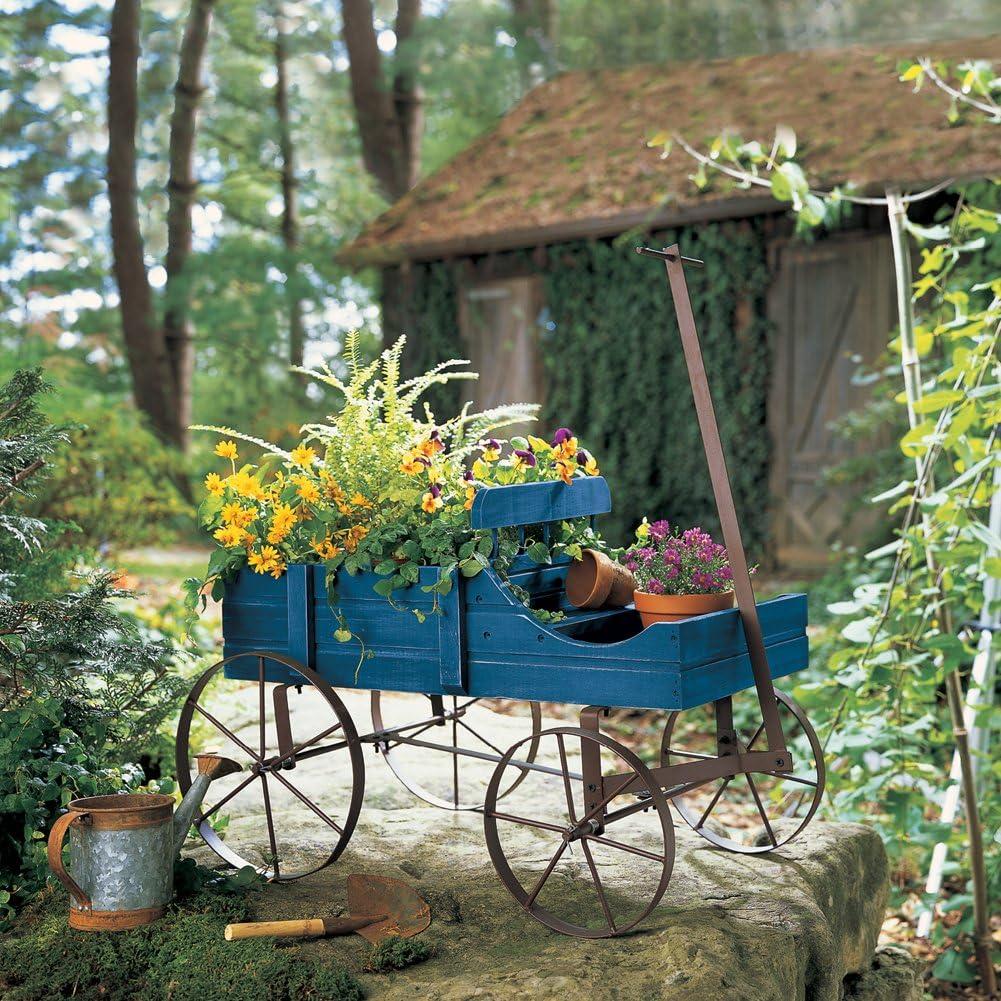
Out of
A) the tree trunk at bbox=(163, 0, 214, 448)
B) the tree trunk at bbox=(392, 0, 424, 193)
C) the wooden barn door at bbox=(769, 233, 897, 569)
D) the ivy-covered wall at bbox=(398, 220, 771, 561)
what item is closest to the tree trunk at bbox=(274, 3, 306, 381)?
the tree trunk at bbox=(163, 0, 214, 448)

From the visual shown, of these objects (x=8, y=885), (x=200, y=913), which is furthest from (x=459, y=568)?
(x=8, y=885)

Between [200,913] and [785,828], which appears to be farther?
[785,828]

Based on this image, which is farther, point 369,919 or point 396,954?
point 369,919

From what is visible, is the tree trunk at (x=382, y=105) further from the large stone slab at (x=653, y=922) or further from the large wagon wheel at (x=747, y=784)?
the large stone slab at (x=653, y=922)

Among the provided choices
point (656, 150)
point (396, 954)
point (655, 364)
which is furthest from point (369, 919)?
point (656, 150)

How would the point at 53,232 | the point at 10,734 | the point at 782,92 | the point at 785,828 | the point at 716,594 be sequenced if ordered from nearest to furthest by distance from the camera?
1. the point at 716,594
2. the point at 10,734
3. the point at 785,828
4. the point at 782,92
5. the point at 53,232

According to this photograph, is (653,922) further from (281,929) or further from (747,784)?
(747,784)

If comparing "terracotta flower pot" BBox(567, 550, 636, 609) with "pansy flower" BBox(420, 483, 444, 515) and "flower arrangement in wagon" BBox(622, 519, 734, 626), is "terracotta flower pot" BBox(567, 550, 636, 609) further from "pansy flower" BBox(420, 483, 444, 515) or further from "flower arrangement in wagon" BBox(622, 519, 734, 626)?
"pansy flower" BBox(420, 483, 444, 515)

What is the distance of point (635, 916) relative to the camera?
3.36 metres

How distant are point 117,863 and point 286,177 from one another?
675 inches

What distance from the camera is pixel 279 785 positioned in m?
4.96

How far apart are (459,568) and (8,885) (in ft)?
5.43

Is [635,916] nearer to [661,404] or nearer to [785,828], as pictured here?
[785,828]

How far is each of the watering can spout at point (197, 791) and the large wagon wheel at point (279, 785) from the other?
3.3 inches
